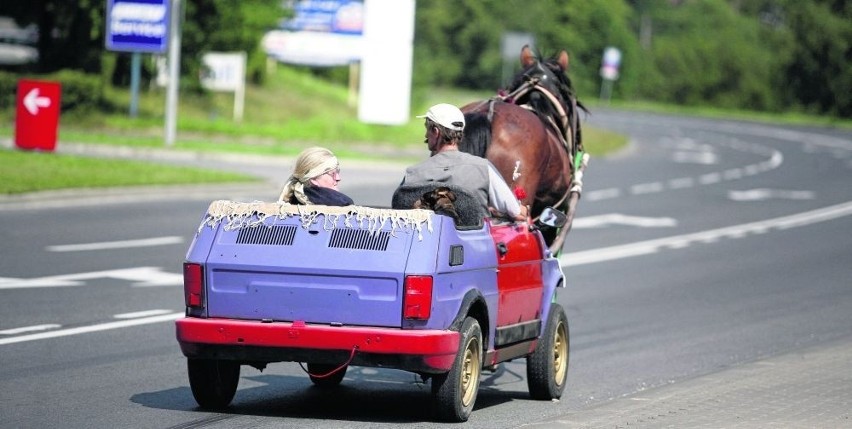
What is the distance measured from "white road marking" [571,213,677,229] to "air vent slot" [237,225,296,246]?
1622cm

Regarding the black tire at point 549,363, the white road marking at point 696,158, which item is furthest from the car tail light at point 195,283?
the white road marking at point 696,158

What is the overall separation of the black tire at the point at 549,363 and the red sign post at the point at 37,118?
20832 mm

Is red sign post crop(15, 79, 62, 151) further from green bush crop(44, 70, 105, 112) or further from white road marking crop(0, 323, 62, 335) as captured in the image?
white road marking crop(0, 323, 62, 335)

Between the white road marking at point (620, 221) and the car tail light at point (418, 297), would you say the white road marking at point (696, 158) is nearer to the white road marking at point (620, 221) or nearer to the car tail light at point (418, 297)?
the white road marking at point (620, 221)

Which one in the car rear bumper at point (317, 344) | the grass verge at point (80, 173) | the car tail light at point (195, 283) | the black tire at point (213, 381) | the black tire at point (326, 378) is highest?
the car tail light at point (195, 283)

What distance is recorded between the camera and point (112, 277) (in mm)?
16297

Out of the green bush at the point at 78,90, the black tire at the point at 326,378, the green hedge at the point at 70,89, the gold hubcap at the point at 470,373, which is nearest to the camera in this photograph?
the gold hubcap at the point at 470,373

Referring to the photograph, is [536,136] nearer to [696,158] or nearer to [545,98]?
[545,98]

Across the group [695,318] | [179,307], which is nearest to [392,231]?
[179,307]

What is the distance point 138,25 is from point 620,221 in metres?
14.5

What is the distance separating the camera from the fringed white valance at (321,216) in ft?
28.5

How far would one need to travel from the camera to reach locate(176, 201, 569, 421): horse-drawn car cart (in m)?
8.53

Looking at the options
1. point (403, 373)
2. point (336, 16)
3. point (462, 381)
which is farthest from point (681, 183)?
point (462, 381)

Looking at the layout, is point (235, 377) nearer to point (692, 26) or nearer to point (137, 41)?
point (137, 41)
